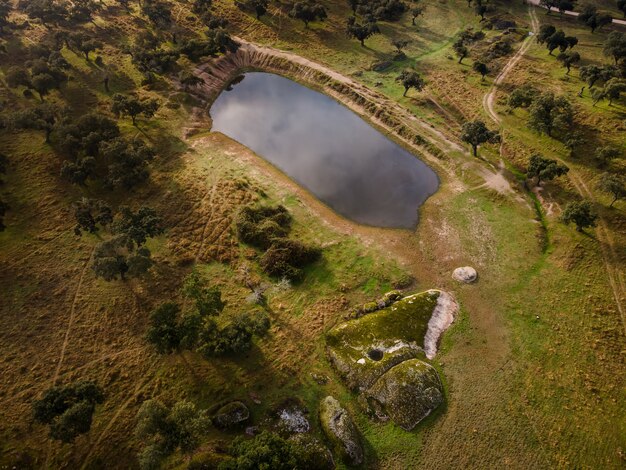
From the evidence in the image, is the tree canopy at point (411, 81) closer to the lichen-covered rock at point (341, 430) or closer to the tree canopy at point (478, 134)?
the tree canopy at point (478, 134)

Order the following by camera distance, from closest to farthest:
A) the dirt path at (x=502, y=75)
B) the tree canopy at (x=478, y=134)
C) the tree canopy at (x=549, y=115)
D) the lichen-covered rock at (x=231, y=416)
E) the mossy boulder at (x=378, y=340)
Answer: the lichen-covered rock at (x=231, y=416), the mossy boulder at (x=378, y=340), the tree canopy at (x=478, y=134), the tree canopy at (x=549, y=115), the dirt path at (x=502, y=75)

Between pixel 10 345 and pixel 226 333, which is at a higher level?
pixel 226 333

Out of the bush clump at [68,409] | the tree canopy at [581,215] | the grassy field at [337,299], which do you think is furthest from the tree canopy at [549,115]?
the bush clump at [68,409]

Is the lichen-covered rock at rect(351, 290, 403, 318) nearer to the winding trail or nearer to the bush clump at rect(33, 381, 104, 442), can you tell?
the winding trail

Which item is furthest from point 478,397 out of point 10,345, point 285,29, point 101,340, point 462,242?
point 285,29

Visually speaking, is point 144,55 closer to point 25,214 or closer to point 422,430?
point 25,214

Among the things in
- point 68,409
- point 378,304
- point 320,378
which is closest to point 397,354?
point 378,304
